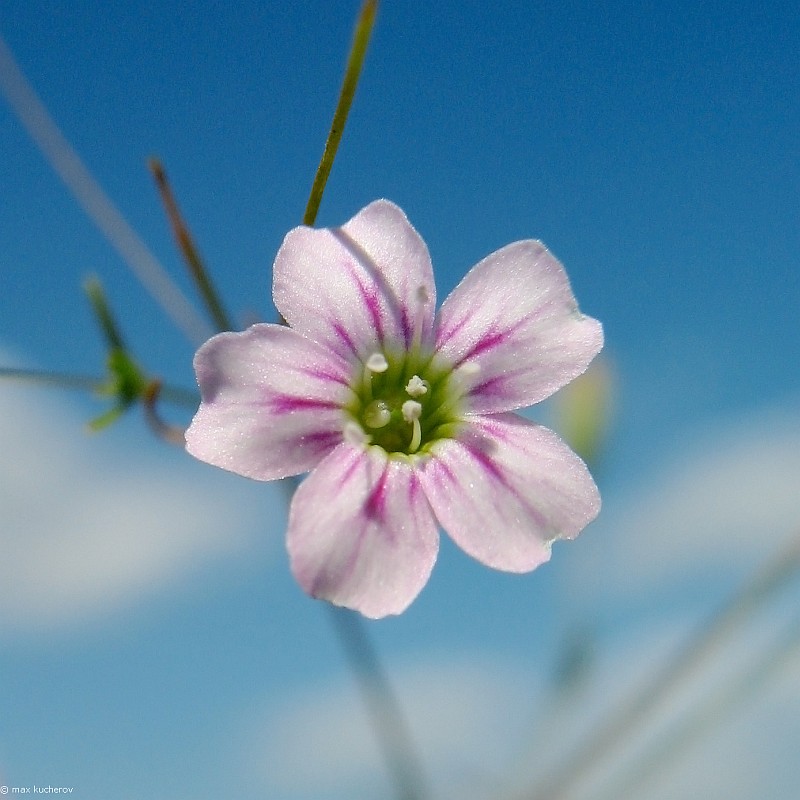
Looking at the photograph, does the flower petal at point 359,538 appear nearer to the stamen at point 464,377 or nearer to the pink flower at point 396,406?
the pink flower at point 396,406

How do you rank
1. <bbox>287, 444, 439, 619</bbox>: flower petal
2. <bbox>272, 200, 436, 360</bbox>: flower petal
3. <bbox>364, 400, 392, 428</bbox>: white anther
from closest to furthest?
<bbox>287, 444, 439, 619</bbox>: flower petal, <bbox>272, 200, 436, 360</bbox>: flower petal, <bbox>364, 400, 392, 428</bbox>: white anther

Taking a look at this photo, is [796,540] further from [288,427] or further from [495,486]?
[288,427]

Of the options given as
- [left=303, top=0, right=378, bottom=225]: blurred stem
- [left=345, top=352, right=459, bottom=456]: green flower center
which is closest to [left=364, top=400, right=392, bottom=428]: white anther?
[left=345, top=352, right=459, bottom=456]: green flower center

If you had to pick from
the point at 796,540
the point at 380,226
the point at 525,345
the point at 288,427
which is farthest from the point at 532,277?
the point at 796,540

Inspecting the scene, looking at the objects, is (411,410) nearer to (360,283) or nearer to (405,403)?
(405,403)

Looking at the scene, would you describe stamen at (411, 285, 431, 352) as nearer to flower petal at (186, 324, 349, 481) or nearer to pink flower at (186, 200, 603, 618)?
pink flower at (186, 200, 603, 618)

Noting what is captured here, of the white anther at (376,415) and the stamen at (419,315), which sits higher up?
the stamen at (419,315)

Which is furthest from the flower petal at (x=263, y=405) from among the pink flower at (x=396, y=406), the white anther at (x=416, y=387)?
the white anther at (x=416, y=387)
